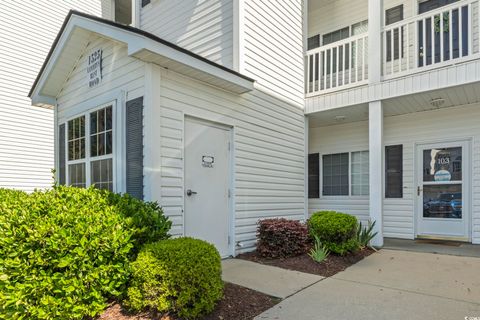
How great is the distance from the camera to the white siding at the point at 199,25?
20.7 feet

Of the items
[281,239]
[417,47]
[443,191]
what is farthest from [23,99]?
[443,191]

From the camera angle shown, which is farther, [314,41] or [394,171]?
[314,41]

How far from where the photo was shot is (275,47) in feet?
22.6

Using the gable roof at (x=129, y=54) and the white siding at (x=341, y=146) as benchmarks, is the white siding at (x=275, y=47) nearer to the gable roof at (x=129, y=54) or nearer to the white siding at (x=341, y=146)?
the gable roof at (x=129, y=54)

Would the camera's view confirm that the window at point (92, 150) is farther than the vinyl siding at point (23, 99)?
No

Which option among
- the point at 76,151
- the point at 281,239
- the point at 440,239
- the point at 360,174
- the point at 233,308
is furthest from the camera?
the point at 360,174

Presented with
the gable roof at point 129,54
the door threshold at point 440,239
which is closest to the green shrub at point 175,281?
the gable roof at point 129,54

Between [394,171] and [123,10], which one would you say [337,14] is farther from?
[123,10]

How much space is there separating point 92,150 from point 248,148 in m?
2.73

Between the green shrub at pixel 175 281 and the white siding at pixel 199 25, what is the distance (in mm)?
4115

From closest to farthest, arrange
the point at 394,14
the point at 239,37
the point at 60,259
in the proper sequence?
the point at 60,259 → the point at 239,37 → the point at 394,14

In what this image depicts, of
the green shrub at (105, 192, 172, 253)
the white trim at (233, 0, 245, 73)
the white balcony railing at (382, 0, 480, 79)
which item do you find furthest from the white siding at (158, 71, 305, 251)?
the white balcony railing at (382, 0, 480, 79)

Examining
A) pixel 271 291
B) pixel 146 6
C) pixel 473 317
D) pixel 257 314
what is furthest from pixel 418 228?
pixel 146 6

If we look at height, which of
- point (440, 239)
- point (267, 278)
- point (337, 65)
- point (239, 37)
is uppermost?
point (239, 37)
